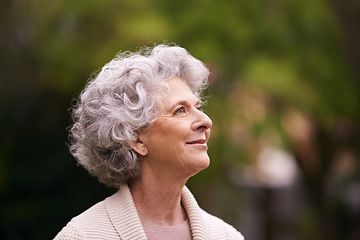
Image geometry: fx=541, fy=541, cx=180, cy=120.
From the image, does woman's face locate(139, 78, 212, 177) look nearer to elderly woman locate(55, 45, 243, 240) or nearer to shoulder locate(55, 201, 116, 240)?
elderly woman locate(55, 45, 243, 240)

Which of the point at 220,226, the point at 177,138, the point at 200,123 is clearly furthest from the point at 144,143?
the point at 220,226

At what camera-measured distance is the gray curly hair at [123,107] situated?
2289 millimetres

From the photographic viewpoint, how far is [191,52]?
280 inches

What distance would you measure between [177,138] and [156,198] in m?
0.30

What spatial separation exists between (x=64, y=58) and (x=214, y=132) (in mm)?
2419

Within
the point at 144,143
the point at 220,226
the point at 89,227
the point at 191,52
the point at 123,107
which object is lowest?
the point at 89,227

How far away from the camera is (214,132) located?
7645mm

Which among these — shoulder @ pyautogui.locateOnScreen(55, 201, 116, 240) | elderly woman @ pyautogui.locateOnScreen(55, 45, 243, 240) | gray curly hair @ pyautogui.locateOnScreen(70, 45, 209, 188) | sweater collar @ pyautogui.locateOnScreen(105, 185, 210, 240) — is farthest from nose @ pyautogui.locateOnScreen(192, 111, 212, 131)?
shoulder @ pyautogui.locateOnScreen(55, 201, 116, 240)

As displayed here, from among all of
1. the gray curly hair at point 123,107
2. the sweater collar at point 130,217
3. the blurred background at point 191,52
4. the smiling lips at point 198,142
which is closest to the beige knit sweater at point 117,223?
the sweater collar at point 130,217

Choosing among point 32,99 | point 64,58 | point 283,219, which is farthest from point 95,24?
point 283,219

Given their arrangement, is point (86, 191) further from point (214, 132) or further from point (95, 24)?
point (95, 24)

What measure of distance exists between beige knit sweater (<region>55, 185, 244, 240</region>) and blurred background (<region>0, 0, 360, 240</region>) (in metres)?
4.04

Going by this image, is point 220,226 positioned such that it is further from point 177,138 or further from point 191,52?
point 191,52

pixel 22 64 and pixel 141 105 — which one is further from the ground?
pixel 22 64
